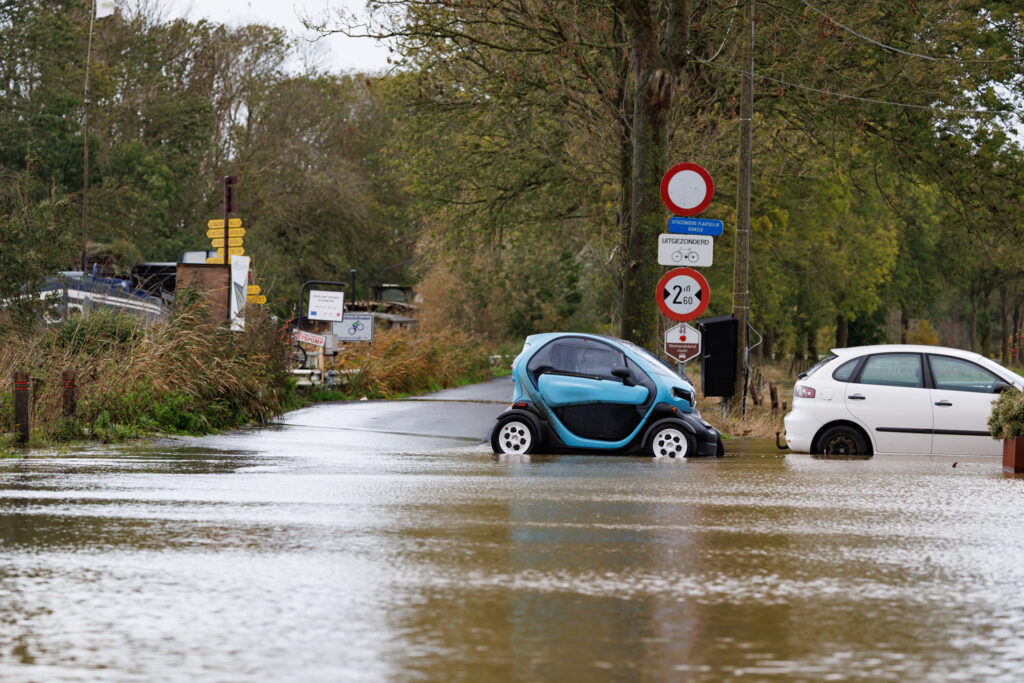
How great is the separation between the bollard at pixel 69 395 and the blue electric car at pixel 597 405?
502 cm

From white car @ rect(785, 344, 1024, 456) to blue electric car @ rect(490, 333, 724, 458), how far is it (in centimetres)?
135

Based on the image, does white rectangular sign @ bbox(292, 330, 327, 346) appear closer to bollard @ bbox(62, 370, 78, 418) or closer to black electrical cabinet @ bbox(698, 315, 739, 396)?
black electrical cabinet @ bbox(698, 315, 739, 396)

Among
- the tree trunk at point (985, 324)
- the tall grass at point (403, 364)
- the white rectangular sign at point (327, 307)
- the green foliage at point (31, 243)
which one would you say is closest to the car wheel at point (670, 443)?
the green foliage at point (31, 243)

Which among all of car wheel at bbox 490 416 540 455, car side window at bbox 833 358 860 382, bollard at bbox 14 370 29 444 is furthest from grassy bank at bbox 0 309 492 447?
car side window at bbox 833 358 860 382

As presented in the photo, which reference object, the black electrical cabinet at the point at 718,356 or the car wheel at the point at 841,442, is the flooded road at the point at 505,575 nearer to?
the car wheel at the point at 841,442

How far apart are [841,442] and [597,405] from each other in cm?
292

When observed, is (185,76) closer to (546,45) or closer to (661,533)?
(546,45)

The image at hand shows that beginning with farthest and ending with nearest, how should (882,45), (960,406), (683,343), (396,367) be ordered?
(396,367), (882,45), (683,343), (960,406)

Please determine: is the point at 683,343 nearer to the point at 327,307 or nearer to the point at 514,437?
the point at 514,437

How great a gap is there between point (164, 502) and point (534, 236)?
78.4 feet

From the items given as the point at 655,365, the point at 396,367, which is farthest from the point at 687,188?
the point at 396,367

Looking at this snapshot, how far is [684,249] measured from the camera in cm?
1891

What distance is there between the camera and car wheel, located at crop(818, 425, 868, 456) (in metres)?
15.6

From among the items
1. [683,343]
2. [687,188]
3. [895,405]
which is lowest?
→ [895,405]
